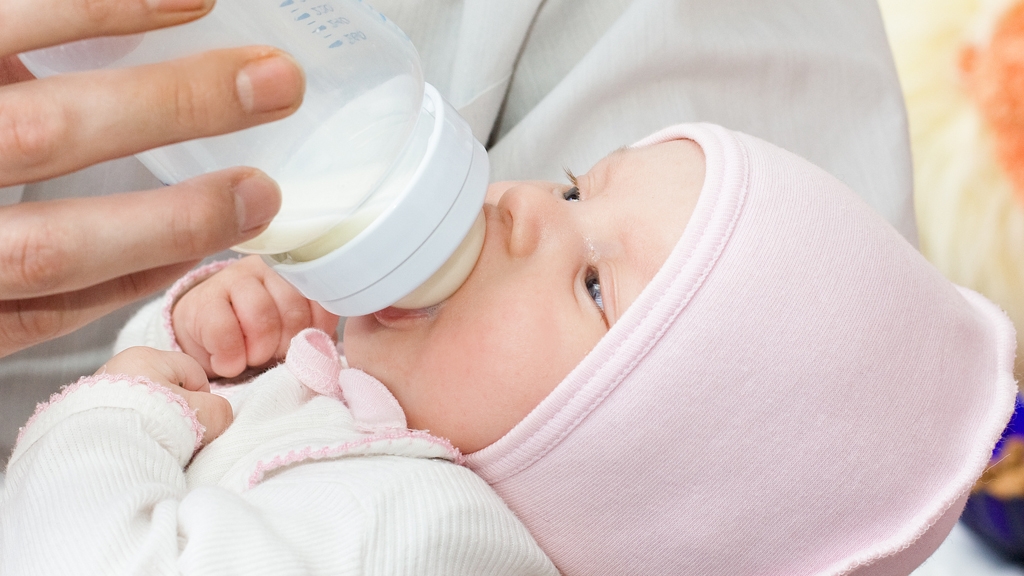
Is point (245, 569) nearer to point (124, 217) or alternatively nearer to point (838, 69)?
point (124, 217)

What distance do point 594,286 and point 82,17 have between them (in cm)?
56

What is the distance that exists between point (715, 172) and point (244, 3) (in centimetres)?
53

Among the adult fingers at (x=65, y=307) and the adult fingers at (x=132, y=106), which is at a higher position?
the adult fingers at (x=132, y=106)

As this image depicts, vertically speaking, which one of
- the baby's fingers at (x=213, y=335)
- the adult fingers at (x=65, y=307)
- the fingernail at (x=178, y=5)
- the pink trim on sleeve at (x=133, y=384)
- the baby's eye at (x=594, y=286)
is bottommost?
the baby's fingers at (x=213, y=335)

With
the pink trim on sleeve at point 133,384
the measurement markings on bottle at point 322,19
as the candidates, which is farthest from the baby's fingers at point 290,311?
the measurement markings on bottle at point 322,19

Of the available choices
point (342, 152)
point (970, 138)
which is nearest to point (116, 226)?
point (342, 152)

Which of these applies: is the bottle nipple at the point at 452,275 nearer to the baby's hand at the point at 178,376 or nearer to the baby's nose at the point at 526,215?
the baby's nose at the point at 526,215

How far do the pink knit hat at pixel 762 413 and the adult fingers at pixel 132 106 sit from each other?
1.44 ft

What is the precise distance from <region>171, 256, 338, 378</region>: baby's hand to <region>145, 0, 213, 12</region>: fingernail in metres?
0.67

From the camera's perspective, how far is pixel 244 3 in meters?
0.65

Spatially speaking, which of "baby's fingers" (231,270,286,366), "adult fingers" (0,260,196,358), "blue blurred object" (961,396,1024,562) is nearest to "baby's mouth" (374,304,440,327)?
"adult fingers" (0,260,196,358)

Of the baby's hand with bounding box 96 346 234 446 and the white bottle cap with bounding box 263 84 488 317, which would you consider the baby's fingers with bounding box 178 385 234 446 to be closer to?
the baby's hand with bounding box 96 346 234 446

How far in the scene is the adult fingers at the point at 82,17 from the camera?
52cm

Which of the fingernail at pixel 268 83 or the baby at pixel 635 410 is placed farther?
the baby at pixel 635 410
